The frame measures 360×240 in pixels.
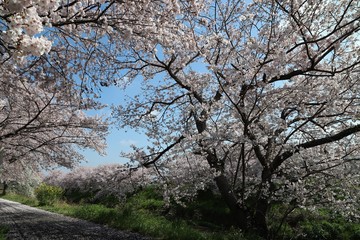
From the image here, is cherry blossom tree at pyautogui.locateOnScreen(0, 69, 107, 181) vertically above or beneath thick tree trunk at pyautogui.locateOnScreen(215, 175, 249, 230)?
above

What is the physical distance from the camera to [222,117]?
832 cm

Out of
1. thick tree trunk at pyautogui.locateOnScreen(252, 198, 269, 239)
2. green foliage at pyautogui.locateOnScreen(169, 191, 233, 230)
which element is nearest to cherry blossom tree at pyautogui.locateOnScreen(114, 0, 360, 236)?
thick tree trunk at pyautogui.locateOnScreen(252, 198, 269, 239)

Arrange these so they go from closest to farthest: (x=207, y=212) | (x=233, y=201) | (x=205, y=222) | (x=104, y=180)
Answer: (x=233, y=201) → (x=104, y=180) → (x=205, y=222) → (x=207, y=212)

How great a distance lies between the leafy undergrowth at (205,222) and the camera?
26.9 feet

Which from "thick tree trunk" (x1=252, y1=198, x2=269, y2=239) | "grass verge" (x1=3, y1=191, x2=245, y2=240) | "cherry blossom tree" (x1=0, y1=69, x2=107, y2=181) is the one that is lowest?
"grass verge" (x1=3, y1=191, x2=245, y2=240)

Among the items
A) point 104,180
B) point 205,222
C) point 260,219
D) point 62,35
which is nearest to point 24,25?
point 62,35

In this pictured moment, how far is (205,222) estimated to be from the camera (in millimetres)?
14664

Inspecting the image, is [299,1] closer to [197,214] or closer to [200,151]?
[200,151]

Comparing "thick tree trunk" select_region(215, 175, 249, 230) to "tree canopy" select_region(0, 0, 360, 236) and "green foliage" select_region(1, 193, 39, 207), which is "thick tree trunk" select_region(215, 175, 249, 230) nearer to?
"tree canopy" select_region(0, 0, 360, 236)

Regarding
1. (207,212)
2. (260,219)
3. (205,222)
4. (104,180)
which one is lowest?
(260,219)

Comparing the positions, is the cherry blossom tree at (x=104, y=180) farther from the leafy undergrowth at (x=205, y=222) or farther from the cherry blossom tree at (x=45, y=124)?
the cherry blossom tree at (x=45, y=124)

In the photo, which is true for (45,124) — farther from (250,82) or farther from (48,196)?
(48,196)

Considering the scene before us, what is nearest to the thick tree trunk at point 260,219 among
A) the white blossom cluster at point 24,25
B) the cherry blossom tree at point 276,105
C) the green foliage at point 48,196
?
the cherry blossom tree at point 276,105

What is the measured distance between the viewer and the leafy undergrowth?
8.21 m
